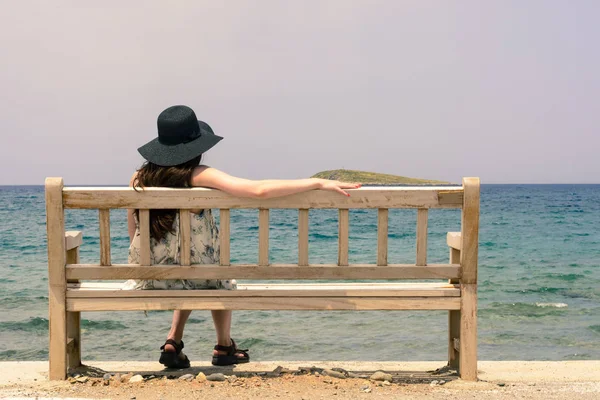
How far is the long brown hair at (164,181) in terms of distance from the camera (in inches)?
145

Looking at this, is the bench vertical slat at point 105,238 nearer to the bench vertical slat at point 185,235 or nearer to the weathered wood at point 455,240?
the bench vertical slat at point 185,235

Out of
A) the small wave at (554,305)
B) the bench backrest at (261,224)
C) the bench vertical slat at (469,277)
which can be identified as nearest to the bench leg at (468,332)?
the bench vertical slat at (469,277)

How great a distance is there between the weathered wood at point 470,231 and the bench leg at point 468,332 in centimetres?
8

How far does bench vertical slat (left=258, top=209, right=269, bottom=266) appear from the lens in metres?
3.57

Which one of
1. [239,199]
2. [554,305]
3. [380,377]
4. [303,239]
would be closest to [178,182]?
[239,199]

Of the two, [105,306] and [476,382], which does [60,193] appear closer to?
[105,306]

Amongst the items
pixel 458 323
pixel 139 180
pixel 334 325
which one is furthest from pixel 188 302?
pixel 334 325

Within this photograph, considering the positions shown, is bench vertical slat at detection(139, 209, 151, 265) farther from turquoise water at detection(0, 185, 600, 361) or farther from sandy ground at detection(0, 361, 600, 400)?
turquoise water at detection(0, 185, 600, 361)

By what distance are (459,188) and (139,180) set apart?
6.23 feet

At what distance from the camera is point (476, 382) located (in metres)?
3.72

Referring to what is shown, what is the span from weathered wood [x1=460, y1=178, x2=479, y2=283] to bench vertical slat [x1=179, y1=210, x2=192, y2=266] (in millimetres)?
1594

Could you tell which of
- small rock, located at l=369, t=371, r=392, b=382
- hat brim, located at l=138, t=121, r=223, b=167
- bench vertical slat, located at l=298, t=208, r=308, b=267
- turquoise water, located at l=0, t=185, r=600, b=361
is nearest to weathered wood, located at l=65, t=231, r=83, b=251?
hat brim, located at l=138, t=121, r=223, b=167

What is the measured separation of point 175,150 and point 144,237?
1.87 ft

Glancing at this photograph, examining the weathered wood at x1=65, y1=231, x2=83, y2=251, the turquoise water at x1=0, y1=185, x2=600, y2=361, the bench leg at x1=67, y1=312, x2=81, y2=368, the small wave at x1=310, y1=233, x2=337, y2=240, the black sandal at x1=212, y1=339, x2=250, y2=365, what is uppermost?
the weathered wood at x1=65, y1=231, x2=83, y2=251
